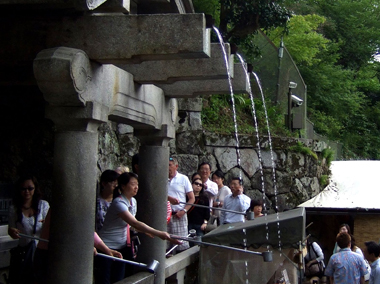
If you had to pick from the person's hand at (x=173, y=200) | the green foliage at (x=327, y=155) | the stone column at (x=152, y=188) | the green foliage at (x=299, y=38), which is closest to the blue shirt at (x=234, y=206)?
the person's hand at (x=173, y=200)

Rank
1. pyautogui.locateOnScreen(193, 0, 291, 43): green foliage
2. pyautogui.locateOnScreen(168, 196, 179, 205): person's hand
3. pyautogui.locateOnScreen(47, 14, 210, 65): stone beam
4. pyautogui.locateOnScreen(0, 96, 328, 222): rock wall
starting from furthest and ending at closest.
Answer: pyautogui.locateOnScreen(193, 0, 291, 43): green foliage → pyautogui.locateOnScreen(0, 96, 328, 222): rock wall → pyautogui.locateOnScreen(168, 196, 179, 205): person's hand → pyautogui.locateOnScreen(47, 14, 210, 65): stone beam

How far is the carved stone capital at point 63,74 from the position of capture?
4453 mm

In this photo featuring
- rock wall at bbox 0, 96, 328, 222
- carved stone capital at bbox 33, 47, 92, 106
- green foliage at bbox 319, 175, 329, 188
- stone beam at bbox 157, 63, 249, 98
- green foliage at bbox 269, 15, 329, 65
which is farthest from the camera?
green foliage at bbox 269, 15, 329, 65

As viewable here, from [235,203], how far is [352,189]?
548cm

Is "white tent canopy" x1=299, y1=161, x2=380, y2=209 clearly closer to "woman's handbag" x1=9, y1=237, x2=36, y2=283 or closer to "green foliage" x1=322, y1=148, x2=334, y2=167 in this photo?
"green foliage" x1=322, y1=148, x2=334, y2=167

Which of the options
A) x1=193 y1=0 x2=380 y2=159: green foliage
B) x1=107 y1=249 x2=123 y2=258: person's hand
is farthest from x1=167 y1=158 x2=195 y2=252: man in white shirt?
x1=193 y1=0 x2=380 y2=159: green foliage

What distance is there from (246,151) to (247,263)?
6.82m

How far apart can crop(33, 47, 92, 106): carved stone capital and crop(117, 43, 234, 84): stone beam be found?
126cm

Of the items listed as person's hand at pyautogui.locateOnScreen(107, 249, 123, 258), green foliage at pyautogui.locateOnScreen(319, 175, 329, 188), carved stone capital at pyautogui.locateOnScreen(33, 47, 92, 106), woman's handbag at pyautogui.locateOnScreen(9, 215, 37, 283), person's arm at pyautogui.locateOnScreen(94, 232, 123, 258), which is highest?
carved stone capital at pyautogui.locateOnScreen(33, 47, 92, 106)

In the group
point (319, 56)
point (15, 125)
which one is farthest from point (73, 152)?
point (319, 56)

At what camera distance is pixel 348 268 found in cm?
888

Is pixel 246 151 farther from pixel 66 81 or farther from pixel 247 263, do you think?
pixel 66 81

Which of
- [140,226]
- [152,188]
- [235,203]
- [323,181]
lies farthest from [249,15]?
[140,226]

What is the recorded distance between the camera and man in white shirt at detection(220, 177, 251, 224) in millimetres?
10180
